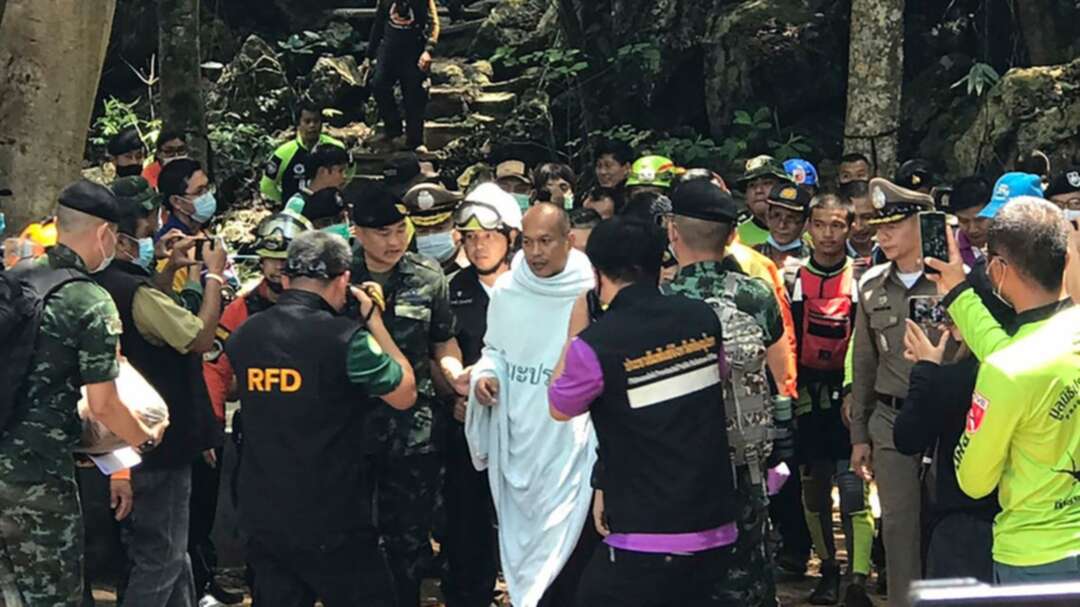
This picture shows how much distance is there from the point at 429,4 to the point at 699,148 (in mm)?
3179

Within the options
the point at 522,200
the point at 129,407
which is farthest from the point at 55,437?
the point at 522,200

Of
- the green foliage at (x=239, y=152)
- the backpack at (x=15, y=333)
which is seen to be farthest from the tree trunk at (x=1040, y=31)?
the backpack at (x=15, y=333)

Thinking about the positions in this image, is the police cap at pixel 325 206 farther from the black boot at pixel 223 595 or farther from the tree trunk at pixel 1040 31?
the tree trunk at pixel 1040 31

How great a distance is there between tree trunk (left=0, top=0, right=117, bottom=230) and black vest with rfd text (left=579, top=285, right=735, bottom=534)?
399 cm

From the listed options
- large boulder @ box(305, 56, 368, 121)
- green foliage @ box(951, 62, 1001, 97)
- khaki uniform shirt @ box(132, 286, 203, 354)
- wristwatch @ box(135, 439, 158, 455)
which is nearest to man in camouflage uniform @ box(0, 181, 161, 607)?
wristwatch @ box(135, 439, 158, 455)

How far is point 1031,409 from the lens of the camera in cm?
388

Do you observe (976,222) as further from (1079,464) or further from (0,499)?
(0,499)

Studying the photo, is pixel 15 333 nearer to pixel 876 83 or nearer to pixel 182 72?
pixel 876 83

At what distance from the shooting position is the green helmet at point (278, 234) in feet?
20.4

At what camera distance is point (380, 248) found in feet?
19.8

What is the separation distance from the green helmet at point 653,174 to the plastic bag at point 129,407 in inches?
145

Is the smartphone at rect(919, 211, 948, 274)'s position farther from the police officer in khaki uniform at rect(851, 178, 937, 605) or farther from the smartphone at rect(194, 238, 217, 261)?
the smartphone at rect(194, 238, 217, 261)

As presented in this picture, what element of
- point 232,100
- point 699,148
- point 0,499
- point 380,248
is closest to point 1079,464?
point 380,248

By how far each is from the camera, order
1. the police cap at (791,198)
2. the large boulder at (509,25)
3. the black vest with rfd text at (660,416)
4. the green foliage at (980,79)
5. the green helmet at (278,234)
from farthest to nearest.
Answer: the large boulder at (509,25)
the green foliage at (980,79)
the police cap at (791,198)
the green helmet at (278,234)
the black vest with rfd text at (660,416)
